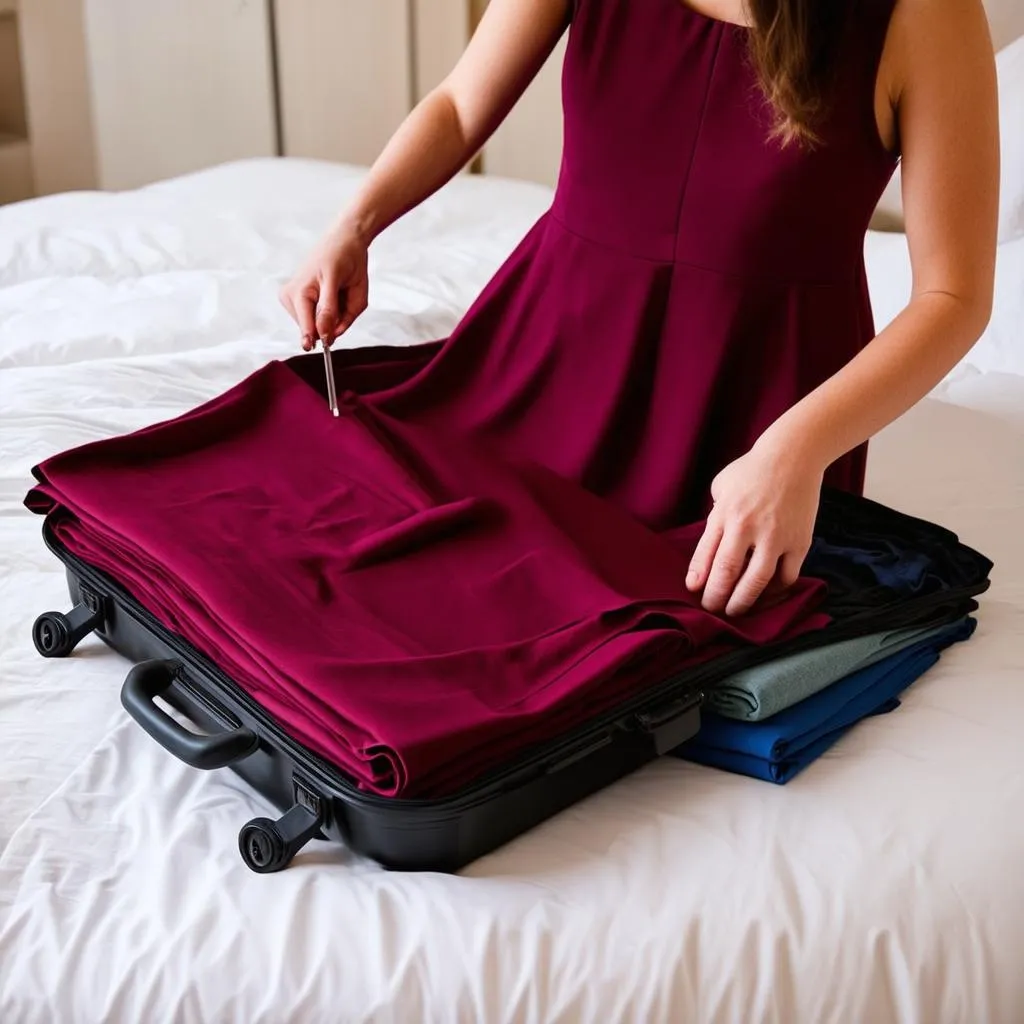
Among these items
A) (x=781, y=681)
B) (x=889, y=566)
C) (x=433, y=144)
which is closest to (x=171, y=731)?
(x=781, y=681)

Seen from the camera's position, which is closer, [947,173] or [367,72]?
[947,173]

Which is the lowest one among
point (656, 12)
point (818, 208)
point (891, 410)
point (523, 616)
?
point (523, 616)

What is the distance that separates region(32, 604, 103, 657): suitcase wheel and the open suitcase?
0.18ft

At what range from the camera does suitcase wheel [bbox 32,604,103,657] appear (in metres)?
1.04

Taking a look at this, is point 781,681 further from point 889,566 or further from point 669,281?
point 669,281

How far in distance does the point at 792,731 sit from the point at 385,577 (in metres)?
0.29

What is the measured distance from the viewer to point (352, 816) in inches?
31.9

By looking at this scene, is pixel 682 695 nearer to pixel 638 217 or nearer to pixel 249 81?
pixel 638 217

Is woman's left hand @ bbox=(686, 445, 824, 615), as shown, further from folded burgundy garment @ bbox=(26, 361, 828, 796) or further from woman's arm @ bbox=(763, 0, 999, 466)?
woman's arm @ bbox=(763, 0, 999, 466)

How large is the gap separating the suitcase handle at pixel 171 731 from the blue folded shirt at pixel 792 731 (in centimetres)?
30

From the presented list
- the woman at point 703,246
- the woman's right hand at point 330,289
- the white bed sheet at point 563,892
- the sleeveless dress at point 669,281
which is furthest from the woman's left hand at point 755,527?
the woman's right hand at point 330,289

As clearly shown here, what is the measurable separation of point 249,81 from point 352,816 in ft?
8.35

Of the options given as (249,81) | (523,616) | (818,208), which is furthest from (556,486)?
(249,81)

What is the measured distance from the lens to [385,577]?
0.96 metres
